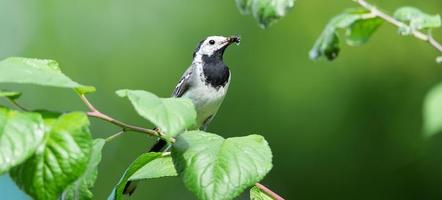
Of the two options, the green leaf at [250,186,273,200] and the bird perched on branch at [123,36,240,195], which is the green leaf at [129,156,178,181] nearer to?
the green leaf at [250,186,273,200]

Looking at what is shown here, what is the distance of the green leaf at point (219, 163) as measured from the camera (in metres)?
1.27

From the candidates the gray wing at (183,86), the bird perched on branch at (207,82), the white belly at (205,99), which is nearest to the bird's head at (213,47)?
the bird perched on branch at (207,82)

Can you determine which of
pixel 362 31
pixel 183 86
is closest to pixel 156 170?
pixel 362 31

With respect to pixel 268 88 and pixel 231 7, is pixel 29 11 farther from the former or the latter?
pixel 268 88

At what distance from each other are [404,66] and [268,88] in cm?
116

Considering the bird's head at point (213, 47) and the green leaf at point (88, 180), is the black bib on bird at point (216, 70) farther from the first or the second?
the green leaf at point (88, 180)

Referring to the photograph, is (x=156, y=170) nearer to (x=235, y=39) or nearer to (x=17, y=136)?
(x=17, y=136)

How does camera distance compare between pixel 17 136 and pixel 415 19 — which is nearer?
pixel 17 136

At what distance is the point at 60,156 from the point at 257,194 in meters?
0.48

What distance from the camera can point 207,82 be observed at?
3.98 m

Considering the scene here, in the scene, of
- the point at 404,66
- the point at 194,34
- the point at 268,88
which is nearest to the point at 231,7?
the point at 194,34

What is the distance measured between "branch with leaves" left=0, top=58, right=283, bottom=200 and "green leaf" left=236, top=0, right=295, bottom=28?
191mm

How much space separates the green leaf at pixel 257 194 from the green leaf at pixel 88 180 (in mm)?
276

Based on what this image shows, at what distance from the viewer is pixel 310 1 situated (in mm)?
7168
